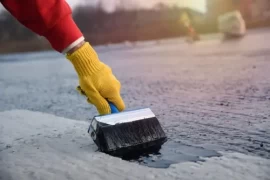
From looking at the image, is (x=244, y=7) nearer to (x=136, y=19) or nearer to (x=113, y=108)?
(x=136, y=19)

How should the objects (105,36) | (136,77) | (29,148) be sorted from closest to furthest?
(29,148) < (136,77) < (105,36)

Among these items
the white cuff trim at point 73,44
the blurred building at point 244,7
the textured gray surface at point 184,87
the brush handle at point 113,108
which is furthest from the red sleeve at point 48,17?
the blurred building at point 244,7

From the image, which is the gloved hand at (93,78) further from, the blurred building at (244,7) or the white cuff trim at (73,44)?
the blurred building at (244,7)

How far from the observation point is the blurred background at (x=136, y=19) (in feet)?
7.40

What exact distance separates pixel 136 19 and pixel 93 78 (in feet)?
5.84

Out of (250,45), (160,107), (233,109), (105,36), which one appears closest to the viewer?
(233,109)

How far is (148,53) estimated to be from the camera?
9.00 ft

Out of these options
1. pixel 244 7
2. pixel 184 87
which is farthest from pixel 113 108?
pixel 244 7

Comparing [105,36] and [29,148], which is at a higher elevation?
[105,36]

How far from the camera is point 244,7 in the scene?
2234 millimetres

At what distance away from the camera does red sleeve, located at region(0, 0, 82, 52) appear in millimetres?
874

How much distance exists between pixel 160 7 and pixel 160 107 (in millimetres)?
1264

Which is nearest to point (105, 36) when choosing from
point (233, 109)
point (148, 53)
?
point (148, 53)

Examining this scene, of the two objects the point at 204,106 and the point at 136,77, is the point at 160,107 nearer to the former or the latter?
the point at 204,106
